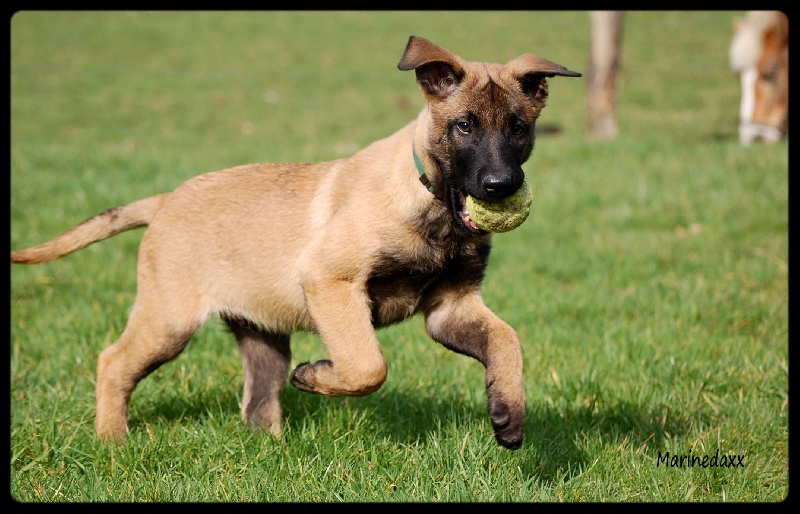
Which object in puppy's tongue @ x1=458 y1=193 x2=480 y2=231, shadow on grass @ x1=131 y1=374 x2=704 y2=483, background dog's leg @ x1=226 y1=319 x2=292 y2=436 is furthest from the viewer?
background dog's leg @ x1=226 y1=319 x2=292 y2=436

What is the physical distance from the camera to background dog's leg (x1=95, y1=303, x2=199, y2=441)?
14.5 ft

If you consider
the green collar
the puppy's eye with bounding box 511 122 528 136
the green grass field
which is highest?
the puppy's eye with bounding box 511 122 528 136

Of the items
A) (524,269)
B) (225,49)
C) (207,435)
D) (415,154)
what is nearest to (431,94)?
(415,154)

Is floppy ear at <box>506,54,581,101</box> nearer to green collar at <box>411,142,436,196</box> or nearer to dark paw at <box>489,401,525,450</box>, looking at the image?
green collar at <box>411,142,436,196</box>

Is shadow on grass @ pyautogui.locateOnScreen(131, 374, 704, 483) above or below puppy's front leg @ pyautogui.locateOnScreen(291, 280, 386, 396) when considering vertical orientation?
below

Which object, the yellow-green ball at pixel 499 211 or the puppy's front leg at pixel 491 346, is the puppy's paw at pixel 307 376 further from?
the yellow-green ball at pixel 499 211

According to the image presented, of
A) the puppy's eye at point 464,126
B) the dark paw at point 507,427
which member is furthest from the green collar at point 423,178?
the dark paw at point 507,427

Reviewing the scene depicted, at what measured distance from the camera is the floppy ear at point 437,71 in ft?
12.5

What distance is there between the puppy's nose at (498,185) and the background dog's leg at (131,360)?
5.90 ft

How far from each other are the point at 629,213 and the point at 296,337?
12.8 ft

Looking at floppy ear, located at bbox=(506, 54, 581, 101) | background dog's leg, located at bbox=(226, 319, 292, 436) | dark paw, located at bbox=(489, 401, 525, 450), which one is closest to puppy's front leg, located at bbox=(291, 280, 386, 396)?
dark paw, located at bbox=(489, 401, 525, 450)

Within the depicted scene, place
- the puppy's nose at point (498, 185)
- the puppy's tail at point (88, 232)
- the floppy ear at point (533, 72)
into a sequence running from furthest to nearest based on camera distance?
the puppy's tail at point (88, 232), the floppy ear at point (533, 72), the puppy's nose at point (498, 185)

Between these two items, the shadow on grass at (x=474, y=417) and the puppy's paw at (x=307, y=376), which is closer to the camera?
the puppy's paw at (x=307, y=376)
